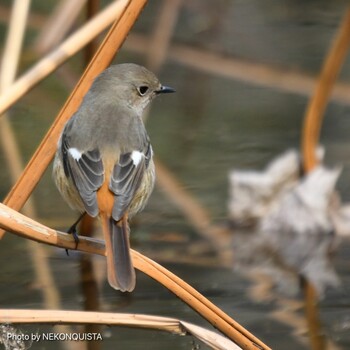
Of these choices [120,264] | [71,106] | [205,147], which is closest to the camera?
[120,264]

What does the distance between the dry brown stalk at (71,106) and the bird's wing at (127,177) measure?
0.29 meters

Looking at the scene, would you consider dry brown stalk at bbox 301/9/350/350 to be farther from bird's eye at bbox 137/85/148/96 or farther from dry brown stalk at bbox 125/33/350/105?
dry brown stalk at bbox 125/33/350/105

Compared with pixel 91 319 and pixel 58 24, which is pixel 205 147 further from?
pixel 91 319

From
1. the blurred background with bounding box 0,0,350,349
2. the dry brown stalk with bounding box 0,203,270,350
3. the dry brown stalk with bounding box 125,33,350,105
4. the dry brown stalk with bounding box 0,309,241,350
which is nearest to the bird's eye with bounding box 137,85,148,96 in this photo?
the blurred background with bounding box 0,0,350,349

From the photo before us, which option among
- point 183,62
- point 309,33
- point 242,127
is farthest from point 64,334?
point 309,33

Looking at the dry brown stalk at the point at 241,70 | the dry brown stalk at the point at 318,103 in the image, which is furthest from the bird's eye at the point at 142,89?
the dry brown stalk at the point at 241,70

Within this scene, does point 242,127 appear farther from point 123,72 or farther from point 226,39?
point 123,72

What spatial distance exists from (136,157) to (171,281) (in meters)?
0.77

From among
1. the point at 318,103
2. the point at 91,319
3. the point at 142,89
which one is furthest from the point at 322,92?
the point at 91,319

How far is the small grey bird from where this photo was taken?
371cm

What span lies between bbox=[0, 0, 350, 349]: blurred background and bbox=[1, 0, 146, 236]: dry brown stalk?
2.79ft

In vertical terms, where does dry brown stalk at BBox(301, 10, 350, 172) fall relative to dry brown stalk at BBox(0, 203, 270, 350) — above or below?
above

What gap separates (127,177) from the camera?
12.9ft

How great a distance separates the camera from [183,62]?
28.9 feet
